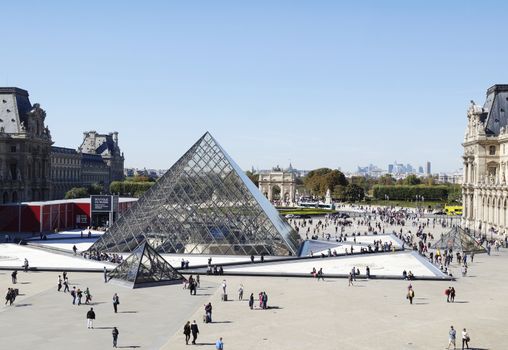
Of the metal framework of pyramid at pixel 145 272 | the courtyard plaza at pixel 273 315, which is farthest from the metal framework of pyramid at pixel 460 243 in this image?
the metal framework of pyramid at pixel 145 272

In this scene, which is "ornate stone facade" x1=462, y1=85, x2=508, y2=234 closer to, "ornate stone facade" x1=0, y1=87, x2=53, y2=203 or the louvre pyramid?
the louvre pyramid

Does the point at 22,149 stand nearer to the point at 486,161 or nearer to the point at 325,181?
the point at 486,161

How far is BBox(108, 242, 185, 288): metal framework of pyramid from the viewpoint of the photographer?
27219mm

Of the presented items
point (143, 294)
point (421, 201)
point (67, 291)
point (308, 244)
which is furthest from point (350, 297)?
point (421, 201)

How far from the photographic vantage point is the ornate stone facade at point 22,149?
69438 mm

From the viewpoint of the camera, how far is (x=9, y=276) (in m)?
30.0

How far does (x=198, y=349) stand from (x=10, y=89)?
63130mm

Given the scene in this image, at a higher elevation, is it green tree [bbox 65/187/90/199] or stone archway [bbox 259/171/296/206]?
stone archway [bbox 259/171/296/206]

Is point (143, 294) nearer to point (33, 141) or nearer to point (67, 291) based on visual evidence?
point (67, 291)

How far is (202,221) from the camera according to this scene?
38.4m

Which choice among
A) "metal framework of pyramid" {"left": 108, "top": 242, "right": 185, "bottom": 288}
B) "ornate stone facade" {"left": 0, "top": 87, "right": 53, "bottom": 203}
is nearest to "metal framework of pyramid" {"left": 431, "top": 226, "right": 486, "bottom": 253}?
"metal framework of pyramid" {"left": 108, "top": 242, "right": 185, "bottom": 288}

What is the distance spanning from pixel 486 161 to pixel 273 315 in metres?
50.5

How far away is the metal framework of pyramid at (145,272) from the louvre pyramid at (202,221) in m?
8.28

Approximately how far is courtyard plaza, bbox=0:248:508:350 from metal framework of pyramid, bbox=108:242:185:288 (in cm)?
78
